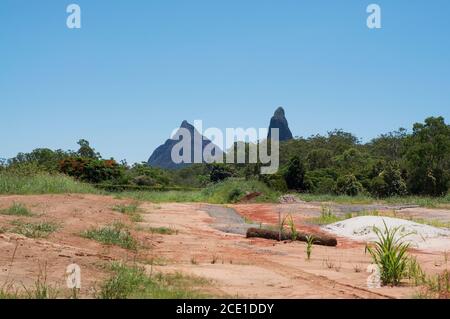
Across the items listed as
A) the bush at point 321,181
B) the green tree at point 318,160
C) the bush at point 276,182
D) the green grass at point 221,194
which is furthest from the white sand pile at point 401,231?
the green tree at point 318,160

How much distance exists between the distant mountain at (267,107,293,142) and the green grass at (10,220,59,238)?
94.6 meters

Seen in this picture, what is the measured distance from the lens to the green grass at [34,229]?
8.51m

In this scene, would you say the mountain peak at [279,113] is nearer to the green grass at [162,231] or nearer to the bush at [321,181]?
the bush at [321,181]

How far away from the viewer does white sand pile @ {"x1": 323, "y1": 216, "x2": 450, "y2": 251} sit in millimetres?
10633

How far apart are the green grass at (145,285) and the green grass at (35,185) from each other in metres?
15.4

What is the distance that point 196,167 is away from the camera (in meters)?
69.5

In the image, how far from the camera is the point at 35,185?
2142cm

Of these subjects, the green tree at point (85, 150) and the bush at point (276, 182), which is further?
the green tree at point (85, 150)

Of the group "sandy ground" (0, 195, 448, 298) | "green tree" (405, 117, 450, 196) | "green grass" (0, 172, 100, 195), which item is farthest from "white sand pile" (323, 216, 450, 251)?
"green tree" (405, 117, 450, 196)

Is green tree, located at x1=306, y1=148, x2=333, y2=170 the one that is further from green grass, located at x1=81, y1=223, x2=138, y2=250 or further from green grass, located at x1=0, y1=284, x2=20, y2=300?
green grass, located at x1=0, y1=284, x2=20, y2=300

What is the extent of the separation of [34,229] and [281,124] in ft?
321

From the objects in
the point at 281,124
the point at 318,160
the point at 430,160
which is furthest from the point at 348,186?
the point at 281,124
